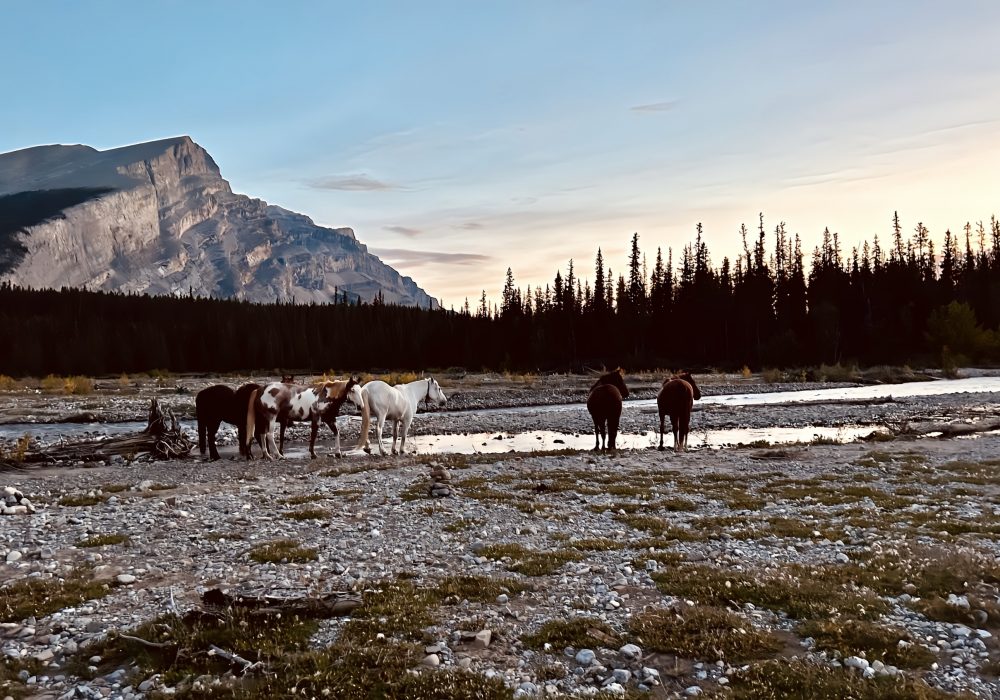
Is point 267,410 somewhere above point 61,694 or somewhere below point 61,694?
above

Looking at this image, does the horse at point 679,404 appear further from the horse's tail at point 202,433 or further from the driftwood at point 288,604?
the driftwood at point 288,604

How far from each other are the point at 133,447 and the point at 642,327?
280 feet

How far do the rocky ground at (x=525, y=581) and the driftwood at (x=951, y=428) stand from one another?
35.0 ft

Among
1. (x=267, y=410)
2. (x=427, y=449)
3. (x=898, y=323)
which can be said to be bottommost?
(x=427, y=449)

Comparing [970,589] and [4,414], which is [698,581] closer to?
[970,589]

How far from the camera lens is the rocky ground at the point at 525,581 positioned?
6.63m

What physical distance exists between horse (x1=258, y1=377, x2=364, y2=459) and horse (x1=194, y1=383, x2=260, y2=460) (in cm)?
46

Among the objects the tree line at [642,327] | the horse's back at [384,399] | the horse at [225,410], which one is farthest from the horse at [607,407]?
the tree line at [642,327]

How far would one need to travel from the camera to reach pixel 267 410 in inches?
916

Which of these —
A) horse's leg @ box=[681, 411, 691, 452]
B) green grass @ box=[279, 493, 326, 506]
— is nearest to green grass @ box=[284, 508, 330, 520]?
green grass @ box=[279, 493, 326, 506]

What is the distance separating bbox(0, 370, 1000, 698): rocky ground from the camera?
663 cm

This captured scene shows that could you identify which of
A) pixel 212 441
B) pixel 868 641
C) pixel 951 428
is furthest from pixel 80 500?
pixel 951 428

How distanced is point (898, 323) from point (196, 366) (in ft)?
362

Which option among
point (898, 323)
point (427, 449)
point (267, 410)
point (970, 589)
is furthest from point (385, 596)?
point (898, 323)
